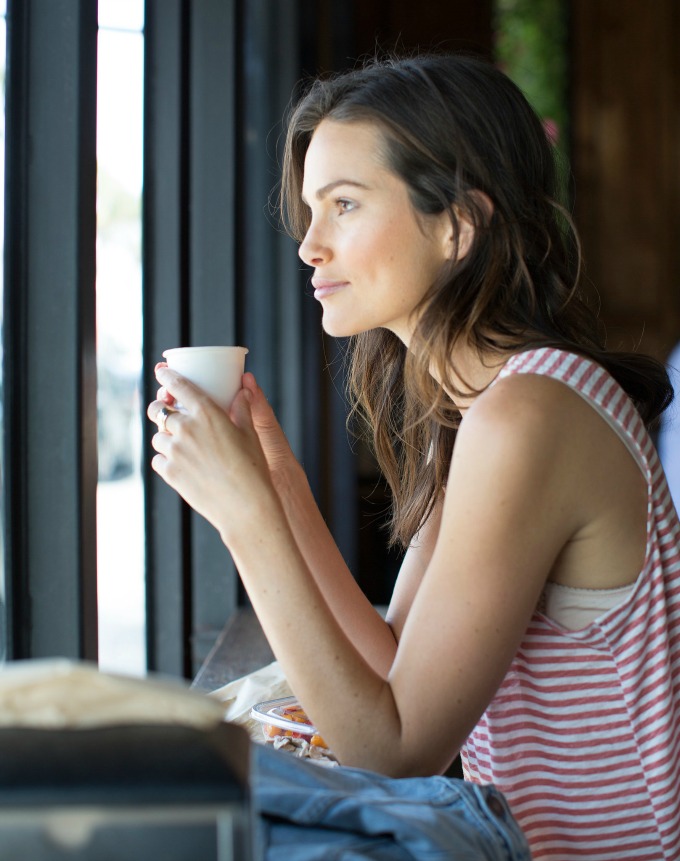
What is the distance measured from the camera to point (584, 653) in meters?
1.10

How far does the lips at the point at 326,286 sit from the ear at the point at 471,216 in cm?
15

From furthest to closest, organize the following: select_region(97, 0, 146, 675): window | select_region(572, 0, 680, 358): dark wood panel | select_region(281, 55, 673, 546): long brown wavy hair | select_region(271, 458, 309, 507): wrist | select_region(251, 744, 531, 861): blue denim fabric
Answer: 1. select_region(572, 0, 680, 358): dark wood panel
2. select_region(97, 0, 146, 675): window
3. select_region(271, 458, 309, 507): wrist
4. select_region(281, 55, 673, 546): long brown wavy hair
5. select_region(251, 744, 531, 861): blue denim fabric

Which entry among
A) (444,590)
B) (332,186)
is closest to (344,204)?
(332,186)

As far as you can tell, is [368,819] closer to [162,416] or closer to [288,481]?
[162,416]

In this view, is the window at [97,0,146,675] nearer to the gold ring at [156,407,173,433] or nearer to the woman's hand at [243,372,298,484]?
the woman's hand at [243,372,298,484]

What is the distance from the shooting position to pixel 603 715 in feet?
3.57

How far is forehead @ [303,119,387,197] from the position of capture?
4.34 ft

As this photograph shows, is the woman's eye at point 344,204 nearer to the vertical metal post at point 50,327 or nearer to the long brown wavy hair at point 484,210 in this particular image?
the long brown wavy hair at point 484,210

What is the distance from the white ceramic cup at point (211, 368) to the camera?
1.15 m

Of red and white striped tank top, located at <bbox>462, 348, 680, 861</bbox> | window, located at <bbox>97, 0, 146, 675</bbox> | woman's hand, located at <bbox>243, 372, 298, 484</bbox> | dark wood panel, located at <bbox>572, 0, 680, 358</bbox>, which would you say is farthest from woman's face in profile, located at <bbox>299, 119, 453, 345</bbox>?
dark wood panel, located at <bbox>572, 0, 680, 358</bbox>

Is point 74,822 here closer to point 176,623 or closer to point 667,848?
point 667,848

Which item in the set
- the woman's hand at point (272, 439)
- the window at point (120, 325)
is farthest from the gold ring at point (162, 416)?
the window at point (120, 325)

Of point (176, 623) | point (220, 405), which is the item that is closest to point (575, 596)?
point (220, 405)

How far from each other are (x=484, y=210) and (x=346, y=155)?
7.5 inches
